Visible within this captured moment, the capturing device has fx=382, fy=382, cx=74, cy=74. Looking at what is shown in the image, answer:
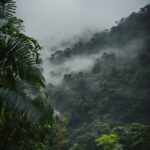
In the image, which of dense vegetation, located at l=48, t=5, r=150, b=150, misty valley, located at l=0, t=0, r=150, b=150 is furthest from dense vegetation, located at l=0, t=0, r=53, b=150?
dense vegetation, located at l=48, t=5, r=150, b=150

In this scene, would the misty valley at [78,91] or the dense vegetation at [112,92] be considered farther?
the dense vegetation at [112,92]

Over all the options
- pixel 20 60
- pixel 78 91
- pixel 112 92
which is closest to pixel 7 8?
pixel 20 60

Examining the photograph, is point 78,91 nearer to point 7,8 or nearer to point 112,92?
point 112,92

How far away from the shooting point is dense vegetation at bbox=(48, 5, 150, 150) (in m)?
66.5

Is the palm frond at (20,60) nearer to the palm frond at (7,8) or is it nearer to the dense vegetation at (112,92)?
the palm frond at (7,8)

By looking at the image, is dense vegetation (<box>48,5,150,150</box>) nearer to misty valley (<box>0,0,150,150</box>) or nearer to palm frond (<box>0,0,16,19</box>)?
misty valley (<box>0,0,150,150</box>)

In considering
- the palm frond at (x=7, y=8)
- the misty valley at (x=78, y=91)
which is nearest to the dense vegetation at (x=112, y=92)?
the misty valley at (x=78, y=91)

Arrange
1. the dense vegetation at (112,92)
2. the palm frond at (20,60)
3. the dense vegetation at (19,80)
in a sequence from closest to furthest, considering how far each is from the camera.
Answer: the dense vegetation at (19,80) → the palm frond at (20,60) → the dense vegetation at (112,92)

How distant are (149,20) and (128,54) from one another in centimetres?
1350

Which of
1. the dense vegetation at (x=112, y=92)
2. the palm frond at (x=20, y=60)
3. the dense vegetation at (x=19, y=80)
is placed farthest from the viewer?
the dense vegetation at (x=112, y=92)

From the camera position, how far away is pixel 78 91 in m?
89.2

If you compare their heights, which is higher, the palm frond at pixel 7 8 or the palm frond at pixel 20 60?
the palm frond at pixel 7 8

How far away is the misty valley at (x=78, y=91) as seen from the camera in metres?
4.35

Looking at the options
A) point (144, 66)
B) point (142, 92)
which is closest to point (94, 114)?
point (142, 92)
